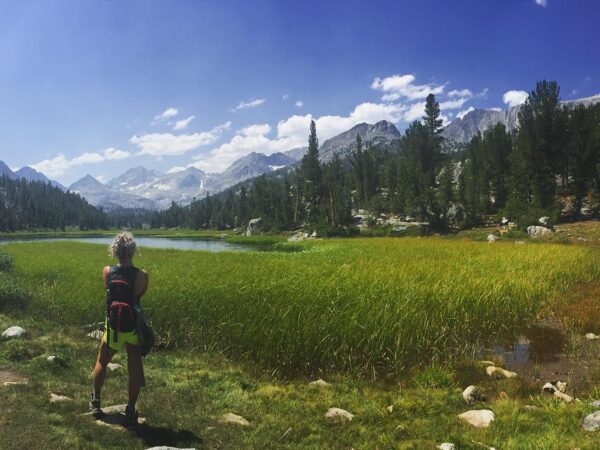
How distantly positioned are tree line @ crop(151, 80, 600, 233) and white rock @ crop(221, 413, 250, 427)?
185ft

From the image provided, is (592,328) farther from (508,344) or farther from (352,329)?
(352,329)

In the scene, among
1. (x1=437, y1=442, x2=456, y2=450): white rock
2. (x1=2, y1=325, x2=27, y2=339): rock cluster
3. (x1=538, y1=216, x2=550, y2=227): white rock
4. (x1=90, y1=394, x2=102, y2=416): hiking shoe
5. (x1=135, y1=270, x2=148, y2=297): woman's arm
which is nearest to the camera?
(x1=437, y1=442, x2=456, y2=450): white rock

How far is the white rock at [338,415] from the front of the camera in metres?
7.13

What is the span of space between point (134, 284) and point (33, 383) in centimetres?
414

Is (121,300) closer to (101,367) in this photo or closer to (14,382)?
(101,367)

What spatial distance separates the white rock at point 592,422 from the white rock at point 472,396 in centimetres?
215

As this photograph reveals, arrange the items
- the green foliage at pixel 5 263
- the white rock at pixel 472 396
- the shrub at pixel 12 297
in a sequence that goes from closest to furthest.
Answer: the white rock at pixel 472 396 < the shrub at pixel 12 297 < the green foliage at pixel 5 263

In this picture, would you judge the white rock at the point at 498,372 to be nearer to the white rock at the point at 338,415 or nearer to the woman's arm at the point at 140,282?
the white rock at the point at 338,415

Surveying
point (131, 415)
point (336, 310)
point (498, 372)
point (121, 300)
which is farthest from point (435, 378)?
point (121, 300)

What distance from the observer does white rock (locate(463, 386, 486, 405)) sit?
7855 millimetres

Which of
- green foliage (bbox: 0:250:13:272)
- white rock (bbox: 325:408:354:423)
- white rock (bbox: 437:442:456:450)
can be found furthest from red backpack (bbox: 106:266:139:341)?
green foliage (bbox: 0:250:13:272)

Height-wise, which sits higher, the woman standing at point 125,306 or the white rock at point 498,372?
the woman standing at point 125,306

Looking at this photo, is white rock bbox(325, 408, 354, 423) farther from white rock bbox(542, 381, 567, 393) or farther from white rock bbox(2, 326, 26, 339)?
white rock bbox(2, 326, 26, 339)

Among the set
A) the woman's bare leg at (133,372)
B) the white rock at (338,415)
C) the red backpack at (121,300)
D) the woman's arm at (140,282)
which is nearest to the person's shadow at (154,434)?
the woman's bare leg at (133,372)
